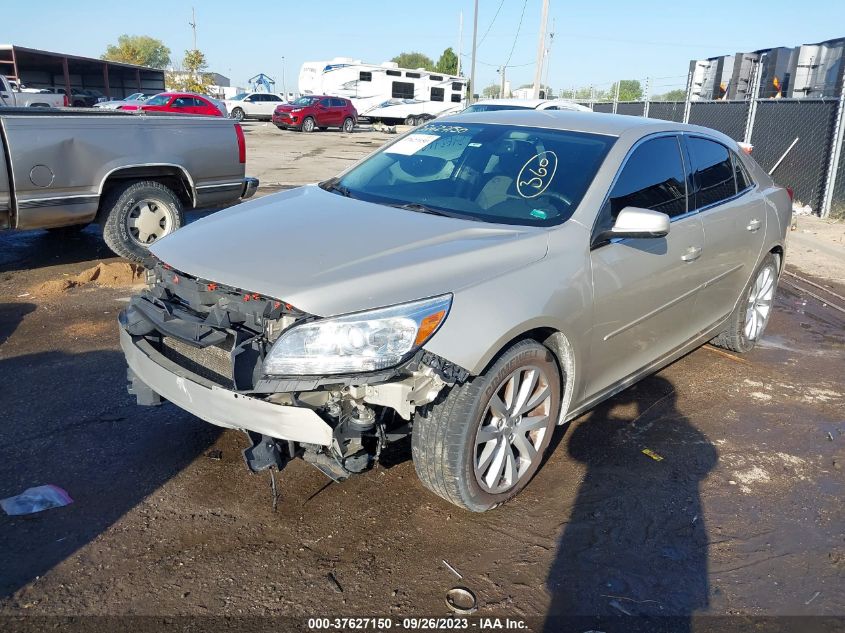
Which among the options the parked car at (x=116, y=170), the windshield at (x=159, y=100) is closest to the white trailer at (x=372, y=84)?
the windshield at (x=159, y=100)

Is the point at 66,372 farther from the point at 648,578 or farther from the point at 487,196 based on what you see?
the point at 648,578

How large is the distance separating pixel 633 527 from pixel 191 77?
5242cm

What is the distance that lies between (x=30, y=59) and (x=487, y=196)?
43.4 metres

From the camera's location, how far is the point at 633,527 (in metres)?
3.25

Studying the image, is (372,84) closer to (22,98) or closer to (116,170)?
(22,98)

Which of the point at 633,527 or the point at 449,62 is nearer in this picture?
the point at 633,527

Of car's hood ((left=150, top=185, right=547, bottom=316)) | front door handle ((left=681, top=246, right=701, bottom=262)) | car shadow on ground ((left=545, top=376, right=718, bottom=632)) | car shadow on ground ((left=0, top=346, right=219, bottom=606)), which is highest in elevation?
car's hood ((left=150, top=185, right=547, bottom=316))

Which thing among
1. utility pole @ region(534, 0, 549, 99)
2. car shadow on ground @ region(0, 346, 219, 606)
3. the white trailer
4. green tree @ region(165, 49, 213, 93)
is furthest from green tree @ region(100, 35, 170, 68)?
car shadow on ground @ region(0, 346, 219, 606)

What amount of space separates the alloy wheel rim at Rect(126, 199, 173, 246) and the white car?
31579 millimetres

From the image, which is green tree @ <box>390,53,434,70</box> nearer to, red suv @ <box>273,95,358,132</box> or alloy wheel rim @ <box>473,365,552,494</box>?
red suv @ <box>273,95,358,132</box>

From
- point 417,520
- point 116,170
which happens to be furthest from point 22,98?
point 417,520

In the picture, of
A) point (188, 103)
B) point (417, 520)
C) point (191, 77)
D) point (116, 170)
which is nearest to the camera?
point (417, 520)

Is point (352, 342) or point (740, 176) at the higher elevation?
point (740, 176)

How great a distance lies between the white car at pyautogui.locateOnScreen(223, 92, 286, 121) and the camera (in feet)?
121
